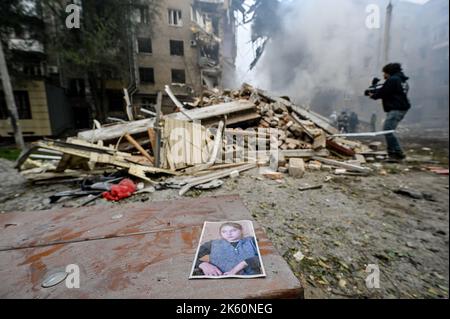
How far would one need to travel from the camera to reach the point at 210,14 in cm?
177

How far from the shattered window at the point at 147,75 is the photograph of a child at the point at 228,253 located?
6.26 ft

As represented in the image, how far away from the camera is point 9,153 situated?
6047 millimetres

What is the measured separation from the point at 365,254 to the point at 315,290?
62 cm

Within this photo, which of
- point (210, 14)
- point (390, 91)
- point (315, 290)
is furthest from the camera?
point (390, 91)

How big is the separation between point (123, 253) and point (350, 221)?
214cm

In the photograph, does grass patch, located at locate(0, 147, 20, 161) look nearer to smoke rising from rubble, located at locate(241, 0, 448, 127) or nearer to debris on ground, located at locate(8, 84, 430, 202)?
debris on ground, located at locate(8, 84, 430, 202)

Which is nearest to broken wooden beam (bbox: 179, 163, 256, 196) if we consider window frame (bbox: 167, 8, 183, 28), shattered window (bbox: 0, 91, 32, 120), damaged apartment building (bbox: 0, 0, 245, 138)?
damaged apartment building (bbox: 0, 0, 245, 138)

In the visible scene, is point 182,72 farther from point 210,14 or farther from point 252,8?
point 252,8

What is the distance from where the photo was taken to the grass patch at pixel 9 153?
5.71m

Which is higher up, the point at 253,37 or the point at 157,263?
the point at 253,37

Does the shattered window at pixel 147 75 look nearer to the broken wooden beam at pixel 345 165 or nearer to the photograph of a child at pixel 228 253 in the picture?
the photograph of a child at pixel 228 253
